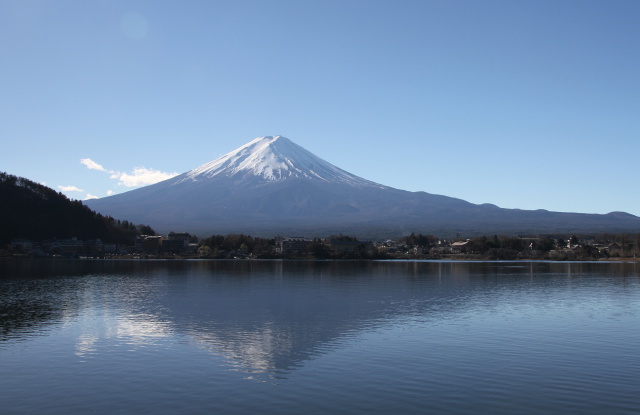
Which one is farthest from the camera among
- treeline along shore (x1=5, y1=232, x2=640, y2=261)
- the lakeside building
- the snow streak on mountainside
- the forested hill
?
the snow streak on mountainside

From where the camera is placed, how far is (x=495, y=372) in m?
10.4

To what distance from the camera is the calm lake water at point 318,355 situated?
8609 millimetres

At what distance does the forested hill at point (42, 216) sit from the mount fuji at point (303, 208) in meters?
43.0

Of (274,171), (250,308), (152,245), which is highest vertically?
(274,171)

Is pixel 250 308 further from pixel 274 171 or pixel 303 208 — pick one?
pixel 274 171

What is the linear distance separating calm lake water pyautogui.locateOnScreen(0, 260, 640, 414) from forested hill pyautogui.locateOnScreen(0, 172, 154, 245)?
180ft

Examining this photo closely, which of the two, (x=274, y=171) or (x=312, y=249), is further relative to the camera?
(x=274, y=171)

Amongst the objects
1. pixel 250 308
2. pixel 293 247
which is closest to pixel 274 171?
pixel 293 247

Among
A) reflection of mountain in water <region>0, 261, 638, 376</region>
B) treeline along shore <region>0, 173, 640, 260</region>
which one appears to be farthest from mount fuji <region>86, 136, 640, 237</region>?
reflection of mountain in water <region>0, 261, 638, 376</region>

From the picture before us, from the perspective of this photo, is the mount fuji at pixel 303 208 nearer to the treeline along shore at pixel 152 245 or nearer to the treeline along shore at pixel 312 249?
the treeline along shore at pixel 312 249

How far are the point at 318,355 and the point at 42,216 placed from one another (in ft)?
242

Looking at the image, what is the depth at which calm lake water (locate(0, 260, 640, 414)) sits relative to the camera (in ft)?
28.2

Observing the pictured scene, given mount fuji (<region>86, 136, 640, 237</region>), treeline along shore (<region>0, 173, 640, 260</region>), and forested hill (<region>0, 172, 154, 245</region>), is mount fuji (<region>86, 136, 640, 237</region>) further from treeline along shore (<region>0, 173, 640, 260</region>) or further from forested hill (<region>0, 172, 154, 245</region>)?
forested hill (<region>0, 172, 154, 245</region>)

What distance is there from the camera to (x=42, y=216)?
75.8 m
